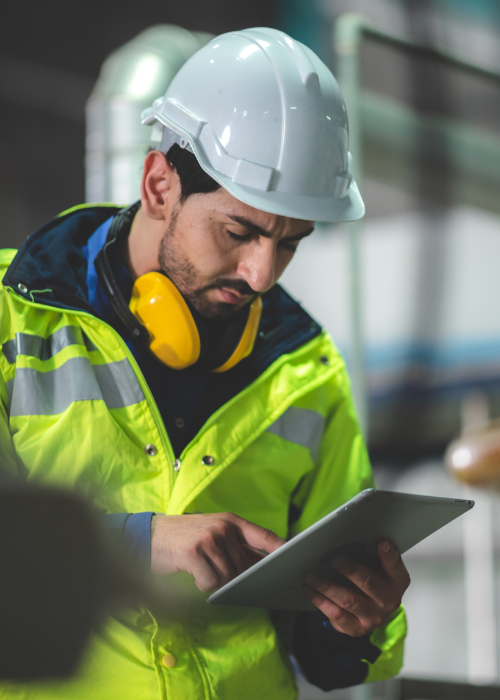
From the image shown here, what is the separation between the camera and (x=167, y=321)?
4.06ft

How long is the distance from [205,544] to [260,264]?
1.58ft

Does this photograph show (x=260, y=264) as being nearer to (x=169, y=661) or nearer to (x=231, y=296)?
(x=231, y=296)

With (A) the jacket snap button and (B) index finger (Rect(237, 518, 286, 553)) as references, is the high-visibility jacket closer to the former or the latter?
(A) the jacket snap button

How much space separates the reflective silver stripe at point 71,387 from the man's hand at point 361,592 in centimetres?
40

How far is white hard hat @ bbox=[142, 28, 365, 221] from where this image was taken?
47.3 inches

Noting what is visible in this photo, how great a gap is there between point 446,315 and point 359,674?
9.49 ft

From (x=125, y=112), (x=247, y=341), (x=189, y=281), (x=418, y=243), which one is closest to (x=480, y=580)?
(x=418, y=243)

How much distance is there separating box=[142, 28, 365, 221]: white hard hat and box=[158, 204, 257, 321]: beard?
14 centimetres

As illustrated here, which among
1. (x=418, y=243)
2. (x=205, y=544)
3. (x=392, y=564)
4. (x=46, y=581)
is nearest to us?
(x=46, y=581)

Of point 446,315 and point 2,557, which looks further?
point 446,315

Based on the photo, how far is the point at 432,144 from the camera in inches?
144

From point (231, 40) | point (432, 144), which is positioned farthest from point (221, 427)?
point (432, 144)

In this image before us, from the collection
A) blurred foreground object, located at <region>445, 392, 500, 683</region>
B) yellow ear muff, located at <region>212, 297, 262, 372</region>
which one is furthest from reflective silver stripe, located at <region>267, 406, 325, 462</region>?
blurred foreground object, located at <region>445, 392, 500, 683</region>

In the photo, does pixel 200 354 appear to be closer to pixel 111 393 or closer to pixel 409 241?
pixel 111 393
